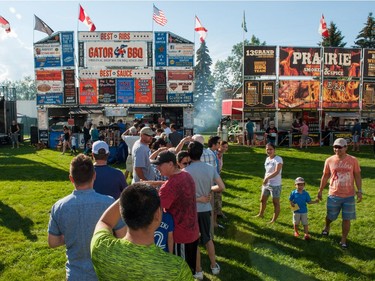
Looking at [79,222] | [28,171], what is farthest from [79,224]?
[28,171]

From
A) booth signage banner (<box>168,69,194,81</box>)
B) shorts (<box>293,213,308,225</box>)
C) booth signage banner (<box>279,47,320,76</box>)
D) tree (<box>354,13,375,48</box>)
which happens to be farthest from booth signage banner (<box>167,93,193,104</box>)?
tree (<box>354,13,375,48</box>)

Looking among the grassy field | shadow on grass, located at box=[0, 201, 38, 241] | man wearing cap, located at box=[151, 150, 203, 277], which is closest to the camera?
man wearing cap, located at box=[151, 150, 203, 277]

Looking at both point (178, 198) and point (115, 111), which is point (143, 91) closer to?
point (115, 111)

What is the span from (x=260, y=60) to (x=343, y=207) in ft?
58.2

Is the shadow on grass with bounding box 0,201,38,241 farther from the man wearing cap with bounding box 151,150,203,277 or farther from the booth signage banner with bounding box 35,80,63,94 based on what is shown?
the booth signage banner with bounding box 35,80,63,94

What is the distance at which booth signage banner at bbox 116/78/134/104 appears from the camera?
23031 mm

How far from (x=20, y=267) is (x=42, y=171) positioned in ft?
28.7

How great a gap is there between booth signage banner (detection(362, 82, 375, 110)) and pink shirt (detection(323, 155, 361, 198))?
19.9 meters

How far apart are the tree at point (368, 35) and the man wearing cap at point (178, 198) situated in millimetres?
46952

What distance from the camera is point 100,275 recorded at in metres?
1.93

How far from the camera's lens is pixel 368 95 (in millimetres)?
23375

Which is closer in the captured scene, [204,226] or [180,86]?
[204,226]

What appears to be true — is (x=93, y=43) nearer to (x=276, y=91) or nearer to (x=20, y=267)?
(x=276, y=91)

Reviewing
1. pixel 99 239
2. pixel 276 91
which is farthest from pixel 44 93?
pixel 99 239
